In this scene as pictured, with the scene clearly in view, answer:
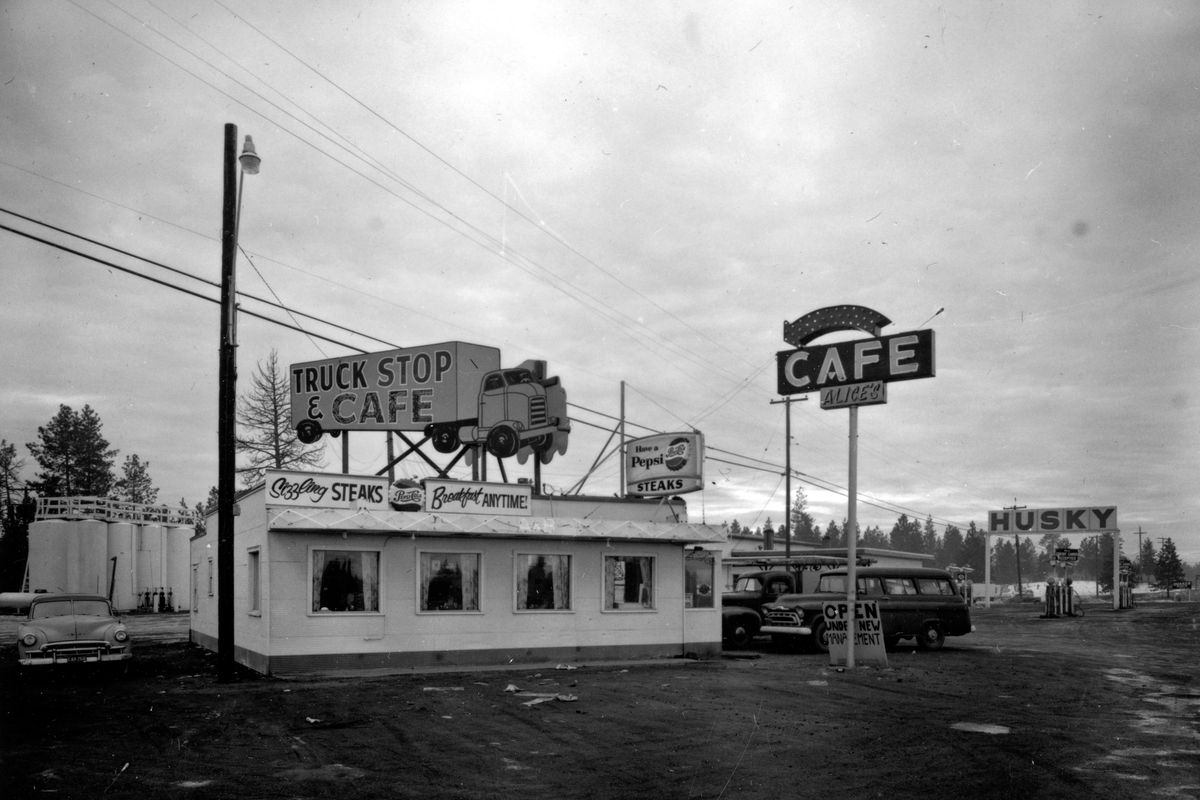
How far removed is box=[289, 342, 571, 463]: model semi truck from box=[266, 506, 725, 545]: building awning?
3588mm

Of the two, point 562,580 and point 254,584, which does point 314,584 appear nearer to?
point 254,584

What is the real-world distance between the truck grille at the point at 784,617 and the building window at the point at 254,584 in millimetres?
13147

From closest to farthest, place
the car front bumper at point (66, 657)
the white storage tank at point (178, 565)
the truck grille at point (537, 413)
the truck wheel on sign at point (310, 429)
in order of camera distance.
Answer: the car front bumper at point (66, 657)
the truck grille at point (537, 413)
the truck wheel on sign at point (310, 429)
the white storage tank at point (178, 565)

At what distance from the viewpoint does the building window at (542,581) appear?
20.6m

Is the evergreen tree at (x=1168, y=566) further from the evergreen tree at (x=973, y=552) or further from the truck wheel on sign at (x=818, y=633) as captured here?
the truck wheel on sign at (x=818, y=633)

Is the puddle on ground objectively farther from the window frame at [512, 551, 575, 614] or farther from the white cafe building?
the window frame at [512, 551, 575, 614]

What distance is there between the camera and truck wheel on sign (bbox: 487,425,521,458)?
2353cm

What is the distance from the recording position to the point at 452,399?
23.7m

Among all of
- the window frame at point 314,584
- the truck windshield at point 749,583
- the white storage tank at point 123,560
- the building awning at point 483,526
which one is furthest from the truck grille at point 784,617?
the white storage tank at point 123,560

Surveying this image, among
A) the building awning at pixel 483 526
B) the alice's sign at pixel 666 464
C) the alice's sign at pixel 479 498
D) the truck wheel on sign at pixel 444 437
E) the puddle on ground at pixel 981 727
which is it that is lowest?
the puddle on ground at pixel 981 727

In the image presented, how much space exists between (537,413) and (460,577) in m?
5.30

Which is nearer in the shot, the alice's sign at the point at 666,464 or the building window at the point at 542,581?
the building window at the point at 542,581

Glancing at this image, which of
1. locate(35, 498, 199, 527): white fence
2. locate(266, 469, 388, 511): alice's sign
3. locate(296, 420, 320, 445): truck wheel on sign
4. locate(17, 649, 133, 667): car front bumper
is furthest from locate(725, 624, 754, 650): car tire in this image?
locate(35, 498, 199, 527): white fence

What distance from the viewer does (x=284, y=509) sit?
1784 cm
